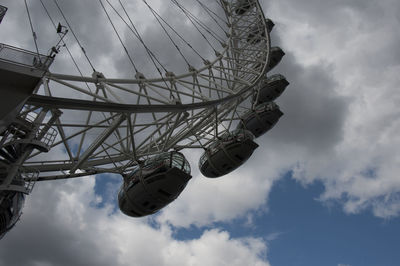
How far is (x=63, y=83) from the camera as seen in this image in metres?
15.1

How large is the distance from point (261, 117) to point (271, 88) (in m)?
5.76

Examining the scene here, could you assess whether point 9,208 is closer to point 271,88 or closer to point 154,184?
point 154,184

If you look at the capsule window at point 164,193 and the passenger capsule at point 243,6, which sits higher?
the passenger capsule at point 243,6

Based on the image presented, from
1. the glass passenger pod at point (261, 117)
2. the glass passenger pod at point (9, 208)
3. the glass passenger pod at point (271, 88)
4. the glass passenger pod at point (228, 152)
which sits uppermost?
the glass passenger pod at point (271, 88)

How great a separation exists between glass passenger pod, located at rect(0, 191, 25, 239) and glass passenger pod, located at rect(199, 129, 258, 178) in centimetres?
1365

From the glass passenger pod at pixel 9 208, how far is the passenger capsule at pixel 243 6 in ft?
104

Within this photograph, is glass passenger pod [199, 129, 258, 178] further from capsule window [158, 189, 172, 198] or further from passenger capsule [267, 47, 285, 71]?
passenger capsule [267, 47, 285, 71]

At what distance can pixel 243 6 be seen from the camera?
37.3 metres

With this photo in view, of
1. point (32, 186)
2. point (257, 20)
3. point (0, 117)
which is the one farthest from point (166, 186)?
point (257, 20)

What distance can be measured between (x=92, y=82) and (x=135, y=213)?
7459 millimetres

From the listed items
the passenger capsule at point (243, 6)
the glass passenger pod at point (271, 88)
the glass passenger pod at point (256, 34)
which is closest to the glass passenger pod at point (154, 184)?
the glass passenger pod at point (256, 34)

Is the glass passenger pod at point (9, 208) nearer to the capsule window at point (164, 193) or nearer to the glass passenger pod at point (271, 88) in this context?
the capsule window at point (164, 193)

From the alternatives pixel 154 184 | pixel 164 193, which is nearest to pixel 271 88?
pixel 164 193

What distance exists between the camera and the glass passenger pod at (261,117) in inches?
1232
